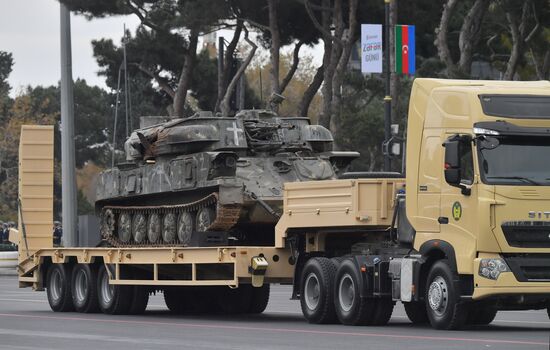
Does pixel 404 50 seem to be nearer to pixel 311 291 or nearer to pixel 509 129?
pixel 311 291

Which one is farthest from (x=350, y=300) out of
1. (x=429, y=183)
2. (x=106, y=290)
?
(x=106, y=290)

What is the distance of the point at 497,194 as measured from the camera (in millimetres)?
19109

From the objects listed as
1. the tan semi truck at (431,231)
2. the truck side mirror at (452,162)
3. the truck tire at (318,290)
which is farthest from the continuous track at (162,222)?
the truck side mirror at (452,162)

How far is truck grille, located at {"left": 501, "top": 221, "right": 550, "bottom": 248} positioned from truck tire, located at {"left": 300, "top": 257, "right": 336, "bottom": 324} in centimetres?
335

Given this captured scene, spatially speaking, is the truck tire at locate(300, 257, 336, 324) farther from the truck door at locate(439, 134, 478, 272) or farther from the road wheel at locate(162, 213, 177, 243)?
the road wheel at locate(162, 213, 177, 243)

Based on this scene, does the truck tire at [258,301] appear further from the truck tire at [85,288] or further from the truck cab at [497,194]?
the truck cab at [497,194]

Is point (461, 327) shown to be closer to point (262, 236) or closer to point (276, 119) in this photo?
point (262, 236)

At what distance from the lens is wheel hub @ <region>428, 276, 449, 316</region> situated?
19562 mm

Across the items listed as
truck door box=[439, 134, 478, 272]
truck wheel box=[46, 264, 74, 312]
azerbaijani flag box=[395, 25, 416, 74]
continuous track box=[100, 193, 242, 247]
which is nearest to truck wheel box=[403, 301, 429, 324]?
truck door box=[439, 134, 478, 272]

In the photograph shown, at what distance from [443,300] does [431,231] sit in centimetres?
102

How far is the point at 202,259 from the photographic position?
2419 cm

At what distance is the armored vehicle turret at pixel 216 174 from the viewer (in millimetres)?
25766

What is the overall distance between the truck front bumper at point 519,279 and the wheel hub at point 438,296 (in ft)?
1.84

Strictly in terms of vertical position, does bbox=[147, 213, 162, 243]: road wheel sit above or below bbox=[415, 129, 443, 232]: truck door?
below
